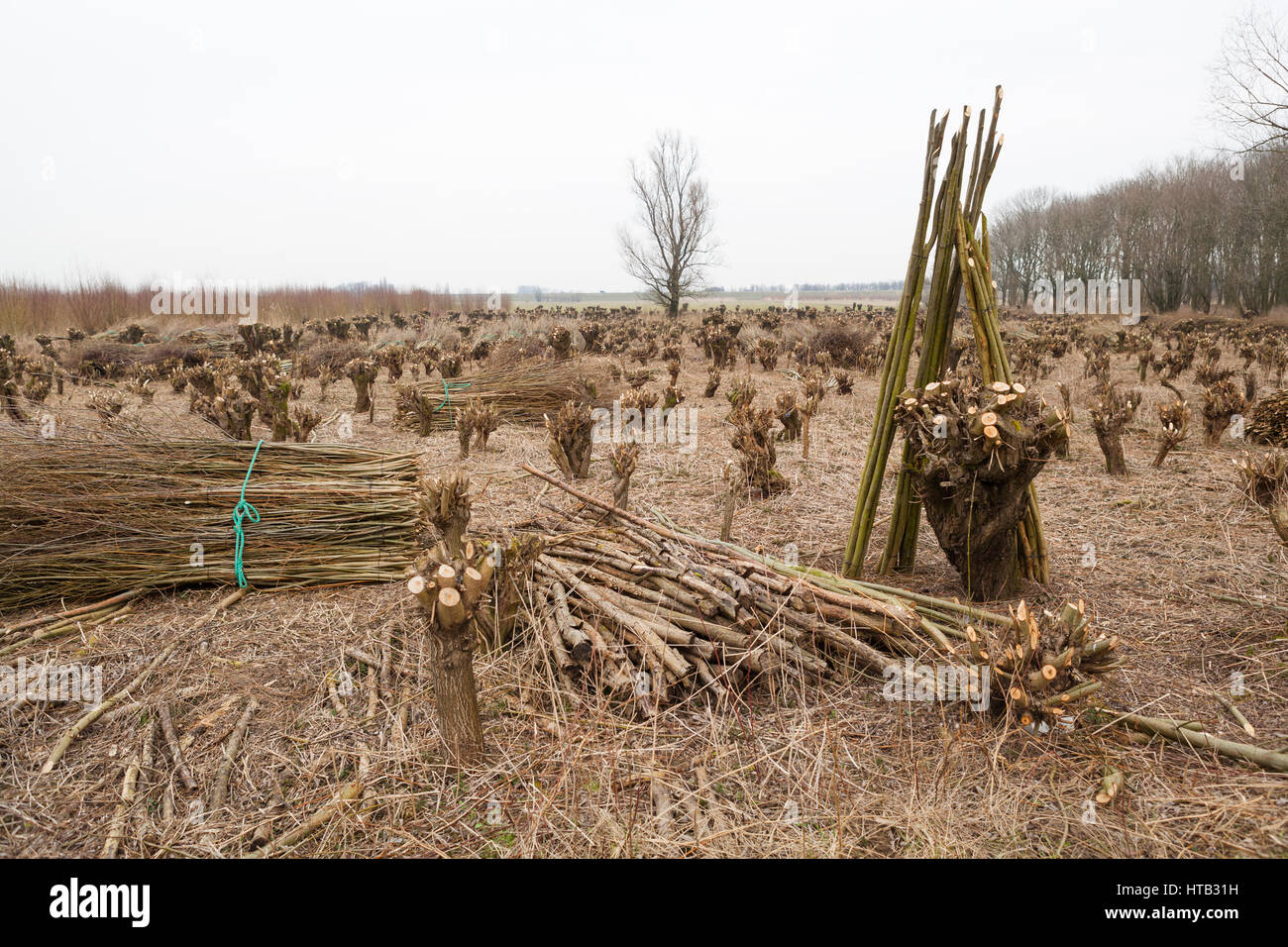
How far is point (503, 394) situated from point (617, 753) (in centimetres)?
756

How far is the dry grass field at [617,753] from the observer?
82.5 inches

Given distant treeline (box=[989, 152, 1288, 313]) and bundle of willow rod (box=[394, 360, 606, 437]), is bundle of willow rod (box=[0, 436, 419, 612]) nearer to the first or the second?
bundle of willow rod (box=[394, 360, 606, 437])

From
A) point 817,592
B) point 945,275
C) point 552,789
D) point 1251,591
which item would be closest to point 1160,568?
point 1251,591

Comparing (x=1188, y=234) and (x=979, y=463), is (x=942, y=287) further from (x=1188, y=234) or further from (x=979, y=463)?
(x=1188, y=234)

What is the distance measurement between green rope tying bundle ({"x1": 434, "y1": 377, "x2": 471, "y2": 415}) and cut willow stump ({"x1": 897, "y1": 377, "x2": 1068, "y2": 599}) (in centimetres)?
669

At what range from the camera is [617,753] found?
2467mm

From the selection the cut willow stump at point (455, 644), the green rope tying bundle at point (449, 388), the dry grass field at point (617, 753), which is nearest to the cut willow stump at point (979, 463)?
the dry grass field at point (617, 753)

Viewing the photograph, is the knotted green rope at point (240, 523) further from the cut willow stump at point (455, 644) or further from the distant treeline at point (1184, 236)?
the distant treeline at point (1184, 236)

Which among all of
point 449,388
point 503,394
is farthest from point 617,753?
point 449,388

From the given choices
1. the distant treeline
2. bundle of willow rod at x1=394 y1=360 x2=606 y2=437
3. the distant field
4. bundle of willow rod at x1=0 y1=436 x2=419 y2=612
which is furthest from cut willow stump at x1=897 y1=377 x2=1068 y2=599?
the distant field

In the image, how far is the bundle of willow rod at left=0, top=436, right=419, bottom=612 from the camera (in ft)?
11.6

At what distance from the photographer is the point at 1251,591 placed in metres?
3.58
